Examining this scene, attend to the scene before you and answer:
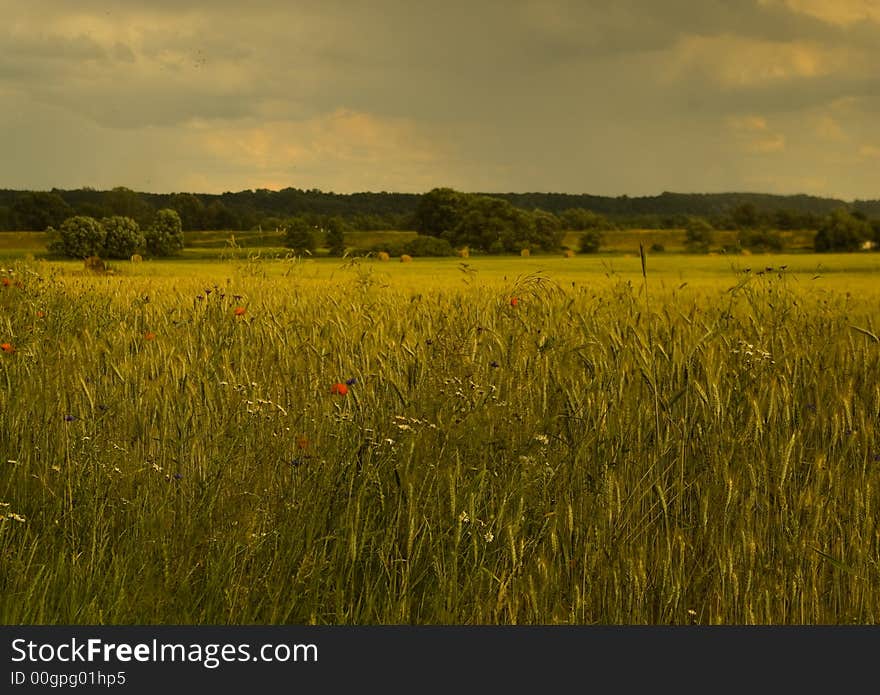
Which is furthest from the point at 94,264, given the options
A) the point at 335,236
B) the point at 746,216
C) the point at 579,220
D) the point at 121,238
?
the point at 746,216

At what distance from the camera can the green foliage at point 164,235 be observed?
32.6m

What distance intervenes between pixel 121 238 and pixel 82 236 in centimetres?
140

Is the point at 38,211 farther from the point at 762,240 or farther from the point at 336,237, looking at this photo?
the point at 762,240

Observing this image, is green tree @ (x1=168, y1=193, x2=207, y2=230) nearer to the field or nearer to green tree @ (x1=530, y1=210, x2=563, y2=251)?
green tree @ (x1=530, y1=210, x2=563, y2=251)

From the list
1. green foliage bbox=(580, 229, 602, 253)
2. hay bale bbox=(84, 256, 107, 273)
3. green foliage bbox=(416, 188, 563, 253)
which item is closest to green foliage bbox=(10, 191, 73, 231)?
green foliage bbox=(416, 188, 563, 253)

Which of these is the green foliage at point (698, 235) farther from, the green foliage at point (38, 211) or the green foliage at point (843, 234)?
the green foliage at point (38, 211)

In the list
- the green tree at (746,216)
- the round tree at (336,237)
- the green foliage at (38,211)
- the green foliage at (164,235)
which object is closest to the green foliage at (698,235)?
the green tree at (746,216)

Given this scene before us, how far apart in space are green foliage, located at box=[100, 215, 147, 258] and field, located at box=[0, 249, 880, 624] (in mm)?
28201

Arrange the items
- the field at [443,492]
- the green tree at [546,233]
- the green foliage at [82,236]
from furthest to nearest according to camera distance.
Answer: the green tree at [546,233], the green foliage at [82,236], the field at [443,492]

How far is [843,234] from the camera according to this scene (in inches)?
1633

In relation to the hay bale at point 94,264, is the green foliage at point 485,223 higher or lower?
higher

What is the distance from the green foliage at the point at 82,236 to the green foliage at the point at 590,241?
857 inches

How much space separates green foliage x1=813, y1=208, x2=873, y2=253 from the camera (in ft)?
135

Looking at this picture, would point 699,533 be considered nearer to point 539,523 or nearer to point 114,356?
point 539,523
